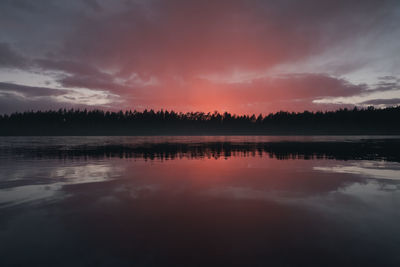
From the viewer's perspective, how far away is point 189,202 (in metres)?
11.4

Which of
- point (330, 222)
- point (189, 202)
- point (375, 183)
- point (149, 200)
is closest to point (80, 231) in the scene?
point (149, 200)

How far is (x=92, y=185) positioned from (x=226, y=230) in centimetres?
1014

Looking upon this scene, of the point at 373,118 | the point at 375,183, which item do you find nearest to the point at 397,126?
the point at 373,118

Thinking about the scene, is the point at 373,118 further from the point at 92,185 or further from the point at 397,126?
the point at 92,185

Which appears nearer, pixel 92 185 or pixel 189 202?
pixel 189 202

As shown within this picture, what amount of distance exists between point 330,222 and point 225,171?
1173cm

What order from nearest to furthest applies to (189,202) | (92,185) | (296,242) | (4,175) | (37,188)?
(296,242) → (189,202) → (37,188) → (92,185) → (4,175)

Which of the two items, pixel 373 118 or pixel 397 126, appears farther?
pixel 373 118

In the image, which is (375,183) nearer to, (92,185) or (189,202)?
(189,202)

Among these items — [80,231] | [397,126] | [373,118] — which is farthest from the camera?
[373,118]

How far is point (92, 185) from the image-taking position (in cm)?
1487

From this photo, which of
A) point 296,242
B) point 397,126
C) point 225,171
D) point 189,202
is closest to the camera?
point 296,242

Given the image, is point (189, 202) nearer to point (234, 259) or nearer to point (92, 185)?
point (234, 259)

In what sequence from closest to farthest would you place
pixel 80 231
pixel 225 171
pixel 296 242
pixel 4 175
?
pixel 296 242 < pixel 80 231 < pixel 4 175 < pixel 225 171
